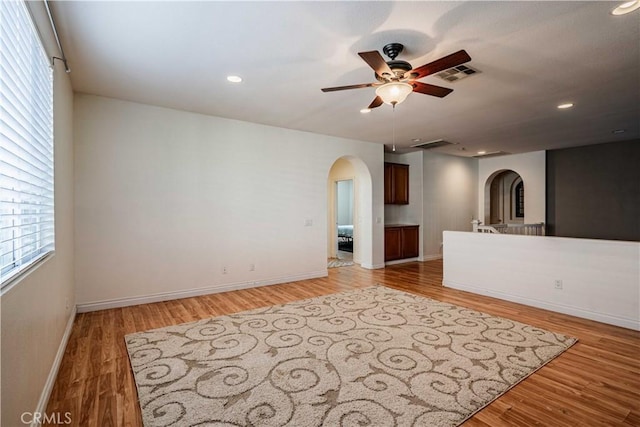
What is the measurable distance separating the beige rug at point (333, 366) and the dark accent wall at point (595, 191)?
5355 mm

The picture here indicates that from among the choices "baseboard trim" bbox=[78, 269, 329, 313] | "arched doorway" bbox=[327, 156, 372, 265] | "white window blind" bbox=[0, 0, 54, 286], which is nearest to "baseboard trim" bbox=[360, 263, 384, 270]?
"arched doorway" bbox=[327, 156, 372, 265]

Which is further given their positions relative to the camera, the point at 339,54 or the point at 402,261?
the point at 402,261

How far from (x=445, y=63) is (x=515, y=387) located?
8.22 ft

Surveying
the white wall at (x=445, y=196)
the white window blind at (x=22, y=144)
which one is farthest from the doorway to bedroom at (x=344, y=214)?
the white window blind at (x=22, y=144)

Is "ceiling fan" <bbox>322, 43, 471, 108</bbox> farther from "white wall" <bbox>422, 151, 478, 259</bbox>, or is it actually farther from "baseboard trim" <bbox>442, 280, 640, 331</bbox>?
"white wall" <bbox>422, 151, 478, 259</bbox>

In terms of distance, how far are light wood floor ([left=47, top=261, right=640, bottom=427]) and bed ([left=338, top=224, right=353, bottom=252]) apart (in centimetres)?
506

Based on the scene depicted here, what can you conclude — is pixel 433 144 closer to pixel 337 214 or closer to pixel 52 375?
pixel 337 214

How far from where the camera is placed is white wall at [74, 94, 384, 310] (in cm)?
393

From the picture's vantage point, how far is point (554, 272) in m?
4.00

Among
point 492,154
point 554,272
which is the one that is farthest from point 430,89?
point 492,154

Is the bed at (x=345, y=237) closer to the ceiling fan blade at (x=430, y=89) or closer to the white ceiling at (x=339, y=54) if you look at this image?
the white ceiling at (x=339, y=54)

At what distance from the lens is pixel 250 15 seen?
2.25m

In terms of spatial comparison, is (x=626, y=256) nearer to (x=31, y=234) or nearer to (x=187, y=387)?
(x=187, y=387)

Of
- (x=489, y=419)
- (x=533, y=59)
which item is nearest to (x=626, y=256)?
(x=533, y=59)
